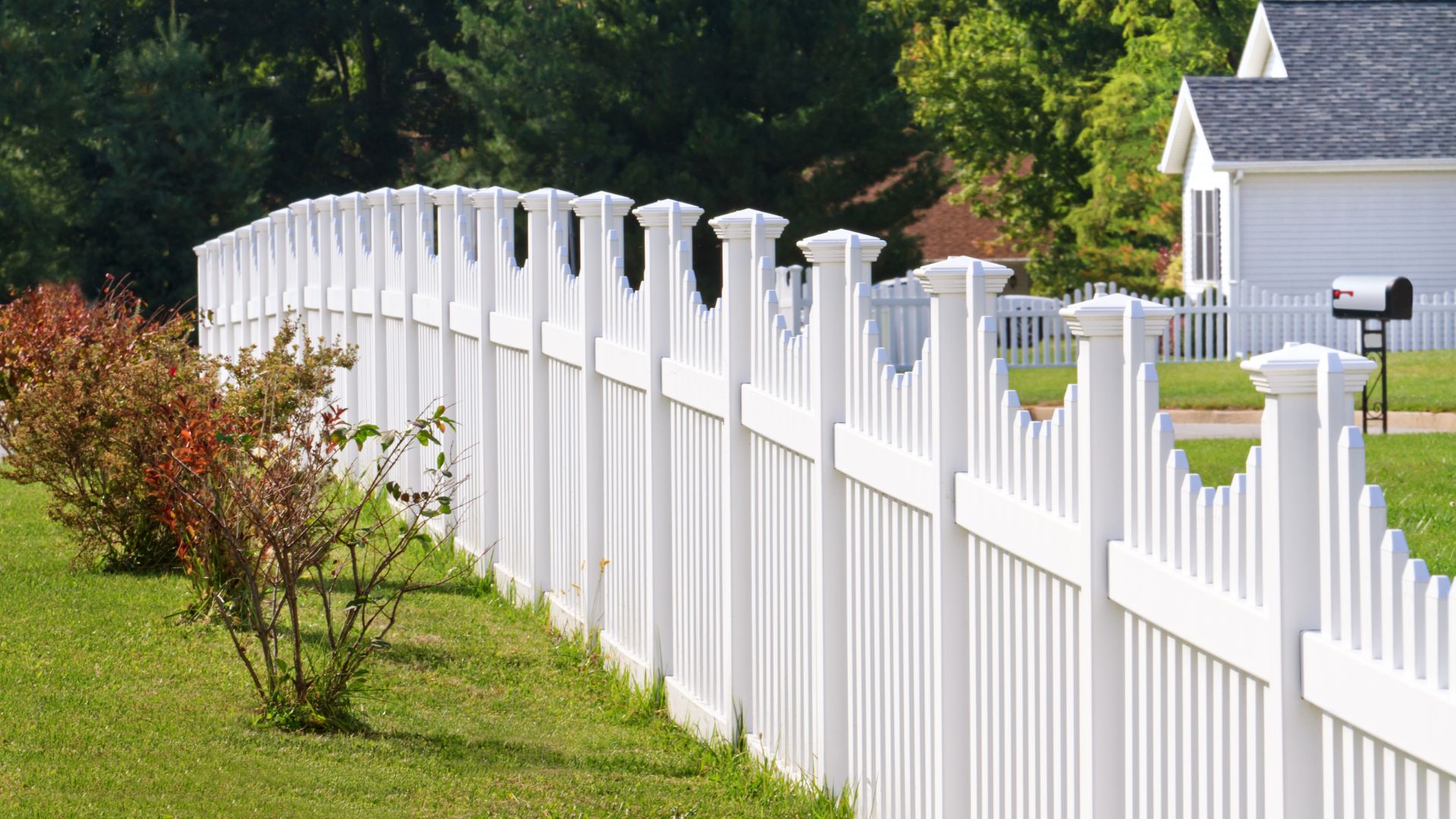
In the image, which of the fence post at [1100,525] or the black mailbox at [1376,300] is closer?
the fence post at [1100,525]

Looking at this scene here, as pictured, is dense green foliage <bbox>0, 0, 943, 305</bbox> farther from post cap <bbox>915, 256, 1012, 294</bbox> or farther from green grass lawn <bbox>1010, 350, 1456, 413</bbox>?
post cap <bbox>915, 256, 1012, 294</bbox>

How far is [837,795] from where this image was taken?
5.24 m

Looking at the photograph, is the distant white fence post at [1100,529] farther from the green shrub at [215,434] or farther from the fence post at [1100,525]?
the green shrub at [215,434]

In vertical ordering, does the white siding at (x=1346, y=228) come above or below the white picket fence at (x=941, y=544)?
above

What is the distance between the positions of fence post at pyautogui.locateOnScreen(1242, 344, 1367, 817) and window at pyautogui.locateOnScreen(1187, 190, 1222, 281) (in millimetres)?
27016

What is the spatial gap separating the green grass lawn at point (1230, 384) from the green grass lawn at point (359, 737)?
30.6 ft

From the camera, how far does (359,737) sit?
20.1ft

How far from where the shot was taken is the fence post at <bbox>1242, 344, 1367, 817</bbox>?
2.72 m

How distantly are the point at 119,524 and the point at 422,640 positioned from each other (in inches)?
86.3

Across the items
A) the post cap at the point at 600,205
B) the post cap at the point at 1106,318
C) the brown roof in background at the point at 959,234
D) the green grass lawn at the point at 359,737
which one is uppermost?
the brown roof in background at the point at 959,234

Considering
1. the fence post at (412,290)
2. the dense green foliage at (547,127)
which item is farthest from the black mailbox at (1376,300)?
the dense green foliage at (547,127)

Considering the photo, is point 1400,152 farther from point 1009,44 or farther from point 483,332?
point 483,332

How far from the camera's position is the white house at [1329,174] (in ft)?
89.2

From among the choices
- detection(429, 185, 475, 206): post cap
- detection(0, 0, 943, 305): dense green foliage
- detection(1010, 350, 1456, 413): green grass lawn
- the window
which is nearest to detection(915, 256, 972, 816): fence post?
detection(429, 185, 475, 206): post cap
